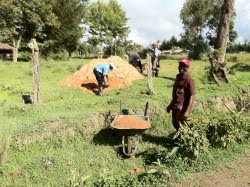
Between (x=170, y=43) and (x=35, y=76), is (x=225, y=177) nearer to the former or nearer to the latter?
(x=35, y=76)

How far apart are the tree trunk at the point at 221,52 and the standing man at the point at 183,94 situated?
5.38 metres

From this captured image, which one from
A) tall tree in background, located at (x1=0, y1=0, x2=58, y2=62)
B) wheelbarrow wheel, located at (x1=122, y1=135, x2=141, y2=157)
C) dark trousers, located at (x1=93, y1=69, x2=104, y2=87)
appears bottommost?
wheelbarrow wheel, located at (x1=122, y1=135, x2=141, y2=157)

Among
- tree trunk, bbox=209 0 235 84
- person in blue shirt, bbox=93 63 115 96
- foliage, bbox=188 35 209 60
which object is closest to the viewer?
person in blue shirt, bbox=93 63 115 96

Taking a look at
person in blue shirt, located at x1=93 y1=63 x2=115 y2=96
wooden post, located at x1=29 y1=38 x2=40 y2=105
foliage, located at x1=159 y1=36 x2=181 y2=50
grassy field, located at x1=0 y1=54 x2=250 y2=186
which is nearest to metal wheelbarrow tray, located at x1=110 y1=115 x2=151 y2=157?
grassy field, located at x1=0 y1=54 x2=250 y2=186

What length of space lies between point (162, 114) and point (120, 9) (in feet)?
143

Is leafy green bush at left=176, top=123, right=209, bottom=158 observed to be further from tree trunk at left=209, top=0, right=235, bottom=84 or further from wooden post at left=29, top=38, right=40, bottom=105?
tree trunk at left=209, top=0, right=235, bottom=84

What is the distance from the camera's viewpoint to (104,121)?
28.6 feet

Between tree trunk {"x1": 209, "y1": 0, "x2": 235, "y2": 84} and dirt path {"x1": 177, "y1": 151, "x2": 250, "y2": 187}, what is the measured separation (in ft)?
19.0

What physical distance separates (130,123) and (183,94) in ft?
4.65

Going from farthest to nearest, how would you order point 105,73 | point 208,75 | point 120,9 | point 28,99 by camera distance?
point 120,9 < point 208,75 < point 105,73 < point 28,99

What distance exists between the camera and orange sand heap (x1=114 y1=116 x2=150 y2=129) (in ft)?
24.4

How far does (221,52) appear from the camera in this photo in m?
12.5

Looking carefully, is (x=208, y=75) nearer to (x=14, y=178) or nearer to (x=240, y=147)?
(x=240, y=147)

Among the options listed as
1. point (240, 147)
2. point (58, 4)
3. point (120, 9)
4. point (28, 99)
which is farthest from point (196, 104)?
point (120, 9)
